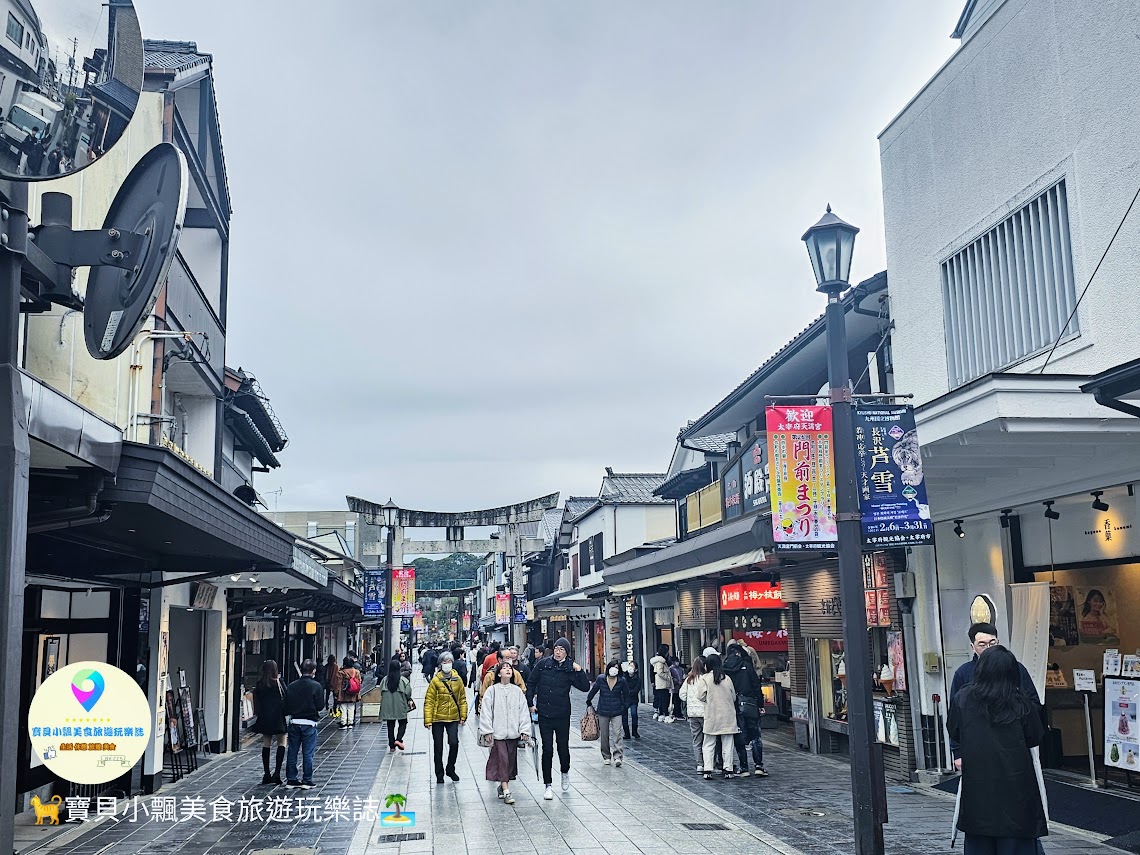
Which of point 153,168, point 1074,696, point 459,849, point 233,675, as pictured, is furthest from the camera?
point 233,675

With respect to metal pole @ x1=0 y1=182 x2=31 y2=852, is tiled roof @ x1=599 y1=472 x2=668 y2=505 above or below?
above

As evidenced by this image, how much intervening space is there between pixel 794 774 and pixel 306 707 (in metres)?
6.90

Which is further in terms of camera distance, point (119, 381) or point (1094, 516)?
point (119, 381)

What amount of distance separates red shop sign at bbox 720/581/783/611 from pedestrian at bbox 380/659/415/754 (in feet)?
23.6

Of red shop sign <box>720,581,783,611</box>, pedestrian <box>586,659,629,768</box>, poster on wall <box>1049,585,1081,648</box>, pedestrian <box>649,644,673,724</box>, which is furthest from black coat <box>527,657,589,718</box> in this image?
pedestrian <box>649,644,673,724</box>

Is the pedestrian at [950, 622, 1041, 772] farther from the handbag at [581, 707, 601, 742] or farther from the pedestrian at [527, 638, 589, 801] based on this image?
the handbag at [581, 707, 601, 742]

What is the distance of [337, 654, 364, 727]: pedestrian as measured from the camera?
24.3 m

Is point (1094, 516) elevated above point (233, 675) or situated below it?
above

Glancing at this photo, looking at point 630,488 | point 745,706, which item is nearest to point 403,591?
point 630,488

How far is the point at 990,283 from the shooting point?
12.0m

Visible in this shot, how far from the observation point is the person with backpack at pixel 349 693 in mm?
24277

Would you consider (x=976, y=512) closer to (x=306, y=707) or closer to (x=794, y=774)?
(x=794, y=774)

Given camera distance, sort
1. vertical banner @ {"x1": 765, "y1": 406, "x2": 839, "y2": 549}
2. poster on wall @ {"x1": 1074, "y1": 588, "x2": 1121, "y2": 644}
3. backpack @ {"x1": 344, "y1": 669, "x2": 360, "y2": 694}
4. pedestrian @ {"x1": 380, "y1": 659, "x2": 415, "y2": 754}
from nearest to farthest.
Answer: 1. vertical banner @ {"x1": 765, "y1": 406, "x2": 839, "y2": 549}
2. poster on wall @ {"x1": 1074, "y1": 588, "x2": 1121, "y2": 644}
3. pedestrian @ {"x1": 380, "y1": 659, "x2": 415, "y2": 754}
4. backpack @ {"x1": 344, "y1": 669, "x2": 360, "y2": 694}

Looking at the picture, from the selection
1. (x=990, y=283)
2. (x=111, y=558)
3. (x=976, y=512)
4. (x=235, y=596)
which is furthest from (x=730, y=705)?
(x=235, y=596)
